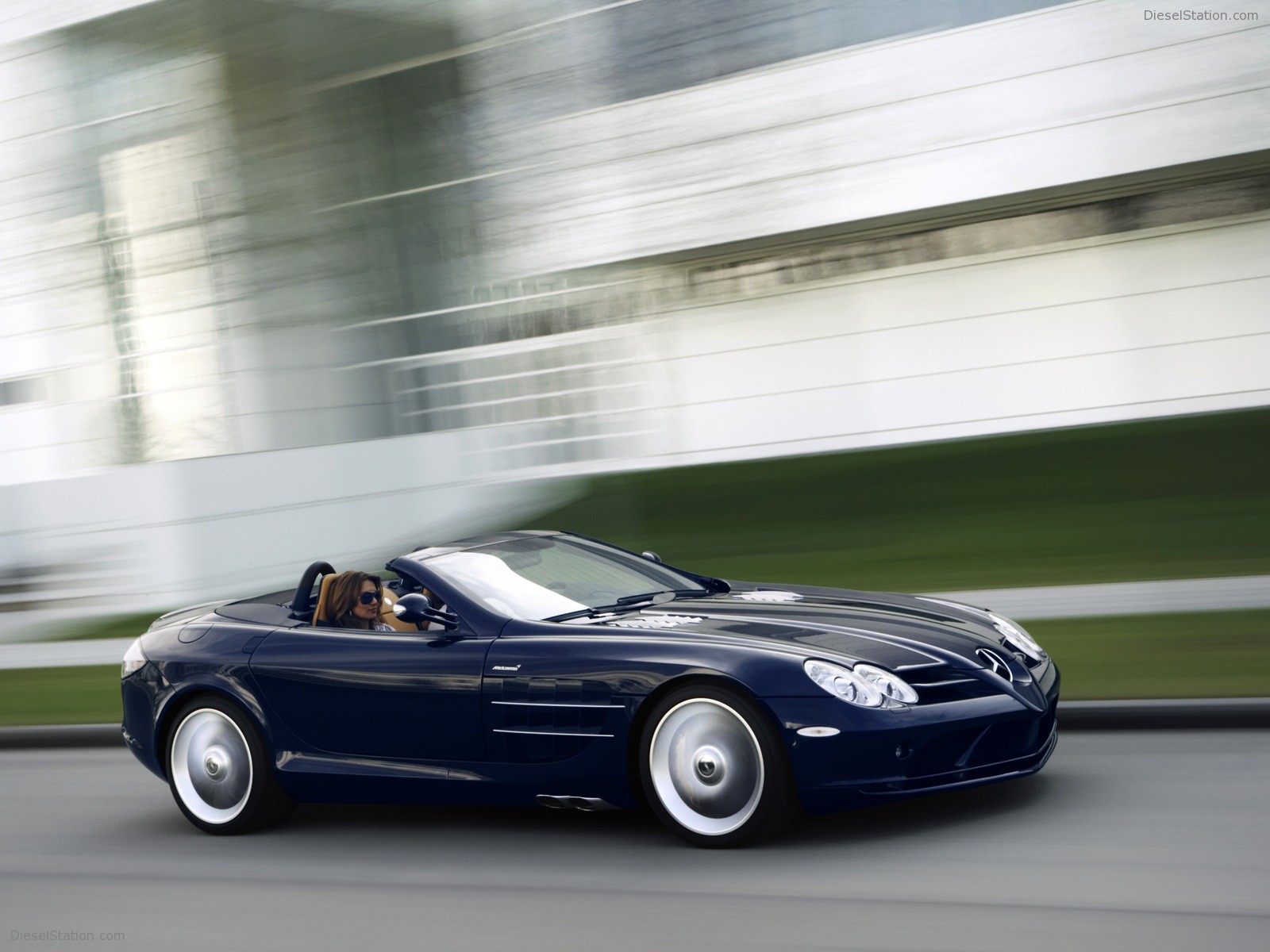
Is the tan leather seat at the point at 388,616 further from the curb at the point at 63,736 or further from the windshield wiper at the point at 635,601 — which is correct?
the curb at the point at 63,736

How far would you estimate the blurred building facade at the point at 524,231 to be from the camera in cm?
1623

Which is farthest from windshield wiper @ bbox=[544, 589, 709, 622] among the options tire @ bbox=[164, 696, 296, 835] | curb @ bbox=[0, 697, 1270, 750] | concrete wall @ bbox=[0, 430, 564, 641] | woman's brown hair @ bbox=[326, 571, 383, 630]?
concrete wall @ bbox=[0, 430, 564, 641]

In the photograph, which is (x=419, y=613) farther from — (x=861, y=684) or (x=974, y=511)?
(x=974, y=511)

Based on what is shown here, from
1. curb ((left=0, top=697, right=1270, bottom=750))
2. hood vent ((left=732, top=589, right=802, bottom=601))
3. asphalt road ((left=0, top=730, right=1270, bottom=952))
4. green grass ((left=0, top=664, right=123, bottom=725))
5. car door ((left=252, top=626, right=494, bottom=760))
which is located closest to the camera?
asphalt road ((left=0, top=730, right=1270, bottom=952))

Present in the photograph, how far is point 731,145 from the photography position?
Answer: 18.1m

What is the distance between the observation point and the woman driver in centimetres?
648

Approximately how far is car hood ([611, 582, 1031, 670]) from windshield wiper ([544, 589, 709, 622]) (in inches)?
4.4

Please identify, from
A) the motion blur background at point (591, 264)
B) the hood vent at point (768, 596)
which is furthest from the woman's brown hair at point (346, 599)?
the motion blur background at point (591, 264)

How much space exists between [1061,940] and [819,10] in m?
15.3

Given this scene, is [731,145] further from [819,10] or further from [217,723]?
[217,723]

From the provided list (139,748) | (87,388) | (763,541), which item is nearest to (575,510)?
(763,541)

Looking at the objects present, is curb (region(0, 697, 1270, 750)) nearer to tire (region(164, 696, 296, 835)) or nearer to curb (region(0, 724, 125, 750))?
tire (region(164, 696, 296, 835))

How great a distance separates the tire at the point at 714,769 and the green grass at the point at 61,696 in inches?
219

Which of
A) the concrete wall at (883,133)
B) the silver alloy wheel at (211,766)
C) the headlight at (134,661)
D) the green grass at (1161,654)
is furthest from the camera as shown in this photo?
the concrete wall at (883,133)
